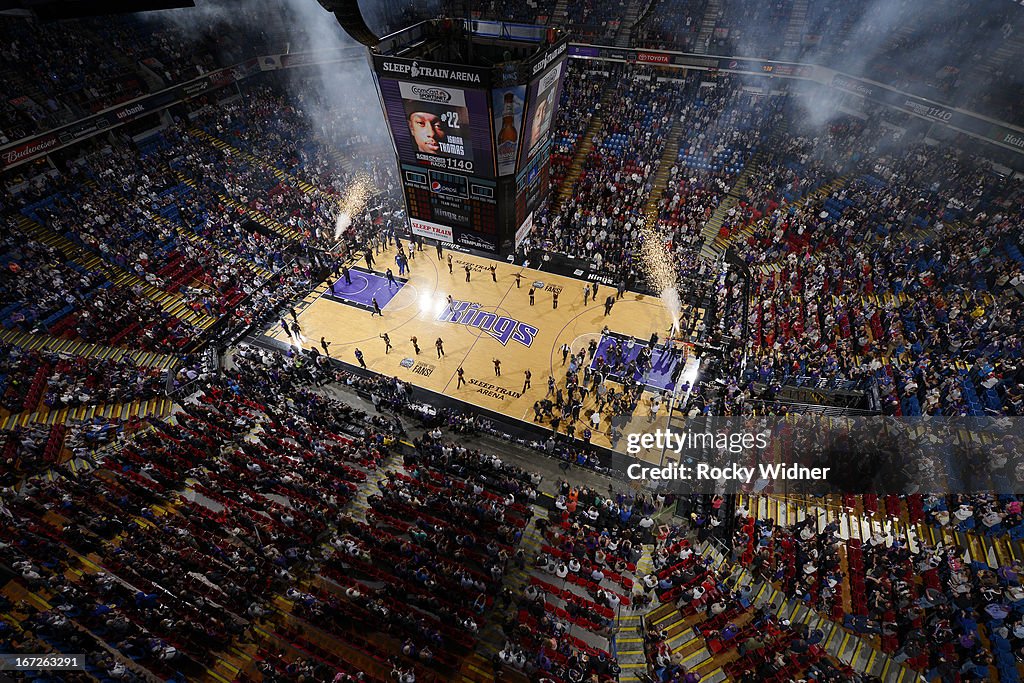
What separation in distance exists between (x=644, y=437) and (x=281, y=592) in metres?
14.3

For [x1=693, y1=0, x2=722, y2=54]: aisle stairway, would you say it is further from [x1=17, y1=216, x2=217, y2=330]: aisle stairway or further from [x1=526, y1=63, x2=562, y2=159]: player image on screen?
[x1=17, y1=216, x2=217, y2=330]: aisle stairway

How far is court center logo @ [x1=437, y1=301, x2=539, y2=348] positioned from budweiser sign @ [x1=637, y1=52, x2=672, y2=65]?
2602 centimetres

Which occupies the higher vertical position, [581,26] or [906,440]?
[581,26]

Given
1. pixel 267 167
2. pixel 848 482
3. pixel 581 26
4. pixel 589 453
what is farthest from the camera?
pixel 581 26

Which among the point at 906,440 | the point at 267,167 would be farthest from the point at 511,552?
the point at 267,167

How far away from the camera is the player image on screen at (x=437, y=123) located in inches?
531

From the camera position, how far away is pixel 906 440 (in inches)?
701

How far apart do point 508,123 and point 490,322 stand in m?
13.4

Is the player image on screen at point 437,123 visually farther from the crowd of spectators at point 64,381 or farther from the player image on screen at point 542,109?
the crowd of spectators at point 64,381

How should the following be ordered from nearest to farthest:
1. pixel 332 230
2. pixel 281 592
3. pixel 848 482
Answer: pixel 281 592
pixel 848 482
pixel 332 230

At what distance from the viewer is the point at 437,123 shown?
14.2 meters

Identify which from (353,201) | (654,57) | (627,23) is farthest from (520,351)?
(627,23)

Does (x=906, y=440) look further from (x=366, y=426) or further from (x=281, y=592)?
(x=281, y=592)

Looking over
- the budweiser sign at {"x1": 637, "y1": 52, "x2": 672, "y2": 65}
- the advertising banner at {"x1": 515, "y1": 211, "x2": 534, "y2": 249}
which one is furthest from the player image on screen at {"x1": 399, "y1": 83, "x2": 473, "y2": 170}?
the budweiser sign at {"x1": 637, "y1": 52, "x2": 672, "y2": 65}
